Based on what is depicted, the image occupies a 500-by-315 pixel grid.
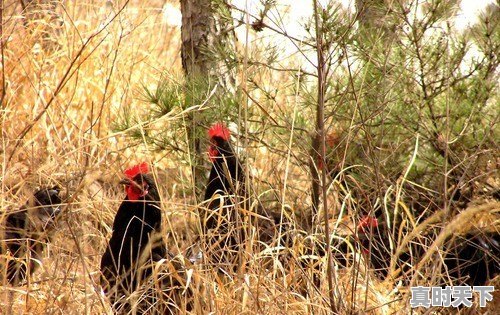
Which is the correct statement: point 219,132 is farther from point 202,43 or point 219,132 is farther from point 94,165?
point 94,165

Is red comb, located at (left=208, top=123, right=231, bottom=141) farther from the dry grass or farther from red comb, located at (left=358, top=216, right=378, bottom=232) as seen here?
red comb, located at (left=358, top=216, right=378, bottom=232)

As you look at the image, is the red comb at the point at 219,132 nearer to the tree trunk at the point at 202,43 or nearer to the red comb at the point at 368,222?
the tree trunk at the point at 202,43

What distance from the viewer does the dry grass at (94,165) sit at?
288 centimetres

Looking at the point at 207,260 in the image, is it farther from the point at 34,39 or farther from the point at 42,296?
the point at 34,39

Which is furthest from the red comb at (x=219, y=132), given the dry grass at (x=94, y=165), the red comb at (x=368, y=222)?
the red comb at (x=368, y=222)

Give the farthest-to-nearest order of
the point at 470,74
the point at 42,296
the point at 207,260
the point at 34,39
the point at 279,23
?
the point at 34,39
the point at 470,74
the point at 279,23
the point at 42,296
the point at 207,260

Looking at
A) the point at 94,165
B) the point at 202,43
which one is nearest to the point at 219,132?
the point at 202,43

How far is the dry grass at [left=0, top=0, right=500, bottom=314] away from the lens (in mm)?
2879

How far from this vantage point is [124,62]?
6.18 metres

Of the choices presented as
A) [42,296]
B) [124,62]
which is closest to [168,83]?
[42,296]

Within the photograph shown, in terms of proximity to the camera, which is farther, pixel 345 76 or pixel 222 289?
pixel 345 76

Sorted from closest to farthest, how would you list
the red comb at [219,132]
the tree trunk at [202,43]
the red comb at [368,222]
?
the red comb at [368,222], the red comb at [219,132], the tree trunk at [202,43]

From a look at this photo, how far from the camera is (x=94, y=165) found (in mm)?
2990

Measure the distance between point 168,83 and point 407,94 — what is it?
1.11 m
